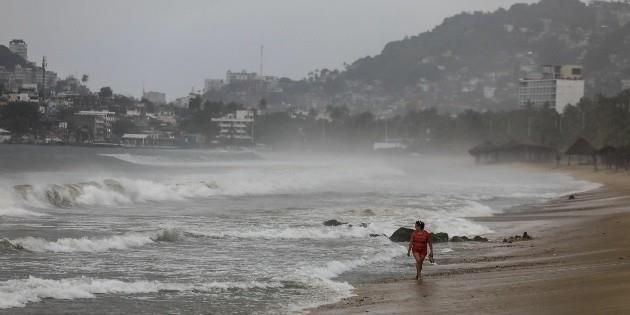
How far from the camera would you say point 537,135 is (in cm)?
12706

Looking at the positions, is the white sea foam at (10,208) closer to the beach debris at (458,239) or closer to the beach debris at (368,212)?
the beach debris at (368,212)

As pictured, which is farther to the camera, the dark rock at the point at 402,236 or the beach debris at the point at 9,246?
the dark rock at the point at 402,236

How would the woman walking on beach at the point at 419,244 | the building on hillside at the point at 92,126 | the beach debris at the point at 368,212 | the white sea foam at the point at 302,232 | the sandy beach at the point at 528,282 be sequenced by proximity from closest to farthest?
the sandy beach at the point at 528,282 → the woman walking on beach at the point at 419,244 → the white sea foam at the point at 302,232 → the beach debris at the point at 368,212 → the building on hillside at the point at 92,126

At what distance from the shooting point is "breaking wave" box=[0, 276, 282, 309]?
14030 millimetres

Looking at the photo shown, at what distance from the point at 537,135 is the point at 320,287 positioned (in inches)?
4525

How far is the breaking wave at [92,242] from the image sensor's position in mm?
20234

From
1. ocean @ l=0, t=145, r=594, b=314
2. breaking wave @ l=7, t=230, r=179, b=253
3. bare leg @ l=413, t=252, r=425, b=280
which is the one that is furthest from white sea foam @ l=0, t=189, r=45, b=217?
bare leg @ l=413, t=252, r=425, b=280

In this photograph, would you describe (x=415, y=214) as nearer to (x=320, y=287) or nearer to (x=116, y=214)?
(x=116, y=214)

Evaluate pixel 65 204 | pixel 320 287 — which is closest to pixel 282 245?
pixel 320 287

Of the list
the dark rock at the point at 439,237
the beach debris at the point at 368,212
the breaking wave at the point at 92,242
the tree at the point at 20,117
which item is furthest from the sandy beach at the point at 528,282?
the tree at the point at 20,117

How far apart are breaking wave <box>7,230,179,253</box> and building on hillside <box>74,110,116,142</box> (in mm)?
161617

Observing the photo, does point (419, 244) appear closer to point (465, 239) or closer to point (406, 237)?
point (406, 237)

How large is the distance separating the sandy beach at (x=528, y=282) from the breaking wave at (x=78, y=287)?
2.37 metres

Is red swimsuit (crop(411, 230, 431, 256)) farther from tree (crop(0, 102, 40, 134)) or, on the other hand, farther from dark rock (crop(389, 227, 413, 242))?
tree (crop(0, 102, 40, 134))
